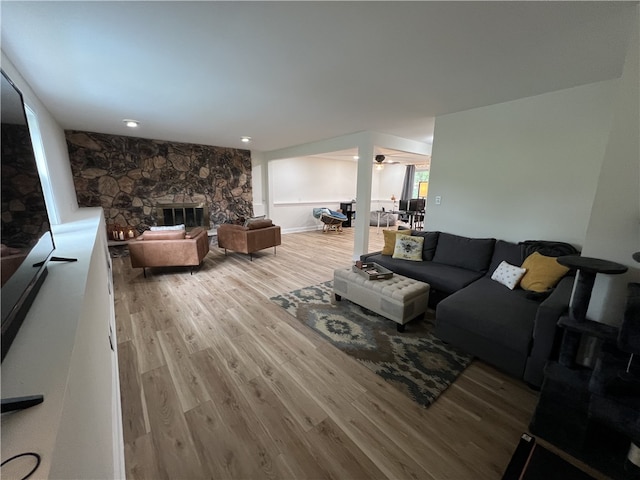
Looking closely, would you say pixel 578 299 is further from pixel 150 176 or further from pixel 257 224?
pixel 150 176

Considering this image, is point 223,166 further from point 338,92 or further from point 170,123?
point 338,92

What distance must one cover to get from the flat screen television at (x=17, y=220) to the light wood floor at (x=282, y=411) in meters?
1.05

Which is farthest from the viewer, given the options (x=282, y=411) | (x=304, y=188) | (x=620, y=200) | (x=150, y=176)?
(x=304, y=188)

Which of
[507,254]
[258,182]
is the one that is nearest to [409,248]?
[507,254]

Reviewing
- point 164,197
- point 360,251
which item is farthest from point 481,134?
point 164,197

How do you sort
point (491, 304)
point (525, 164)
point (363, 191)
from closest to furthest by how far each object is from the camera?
1. point (491, 304)
2. point (525, 164)
3. point (363, 191)

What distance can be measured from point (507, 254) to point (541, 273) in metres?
0.49

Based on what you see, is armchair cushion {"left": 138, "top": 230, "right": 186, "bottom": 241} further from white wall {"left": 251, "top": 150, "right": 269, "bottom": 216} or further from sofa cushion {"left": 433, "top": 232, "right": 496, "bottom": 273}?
sofa cushion {"left": 433, "top": 232, "right": 496, "bottom": 273}

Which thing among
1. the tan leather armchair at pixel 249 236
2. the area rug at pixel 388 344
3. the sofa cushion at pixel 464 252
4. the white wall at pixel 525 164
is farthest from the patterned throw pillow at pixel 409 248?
the tan leather armchair at pixel 249 236

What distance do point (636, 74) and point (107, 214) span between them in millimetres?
7191

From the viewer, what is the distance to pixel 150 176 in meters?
5.43

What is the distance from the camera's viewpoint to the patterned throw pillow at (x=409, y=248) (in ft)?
11.1

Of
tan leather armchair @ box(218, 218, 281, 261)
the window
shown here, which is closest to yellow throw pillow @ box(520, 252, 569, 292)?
tan leather armchair @ box(218, 218, 281, 261)

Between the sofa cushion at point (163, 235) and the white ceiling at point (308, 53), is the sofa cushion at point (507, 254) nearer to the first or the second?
the white ceiling at point (308, 53)
